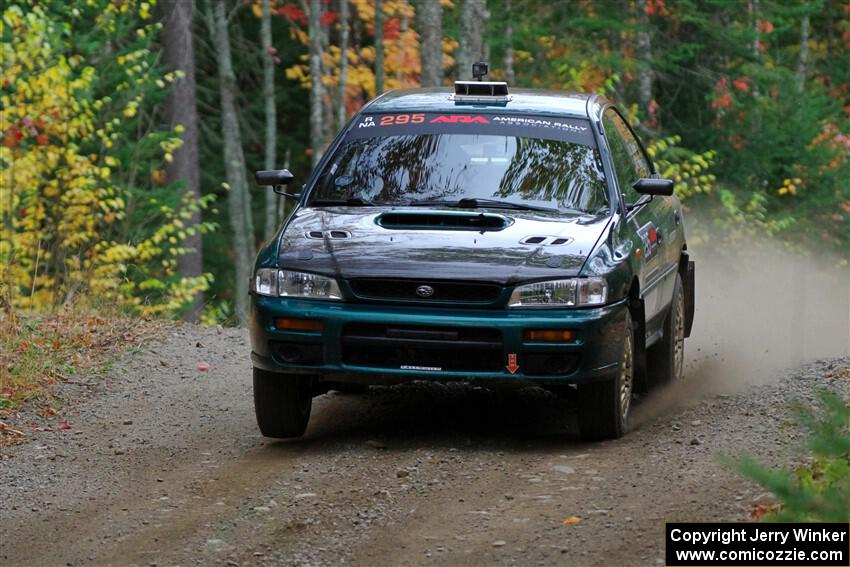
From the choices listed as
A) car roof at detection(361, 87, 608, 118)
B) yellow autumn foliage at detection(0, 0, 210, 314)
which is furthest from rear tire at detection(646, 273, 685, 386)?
yellow autumn foliage at detection(0, 0, 210, 314)

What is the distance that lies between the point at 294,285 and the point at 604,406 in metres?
1.80

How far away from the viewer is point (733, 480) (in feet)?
23.5

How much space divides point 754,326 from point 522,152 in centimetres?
729

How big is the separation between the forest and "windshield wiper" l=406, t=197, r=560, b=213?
5201mm

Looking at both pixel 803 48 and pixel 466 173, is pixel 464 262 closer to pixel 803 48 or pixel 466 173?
pixel 466 173

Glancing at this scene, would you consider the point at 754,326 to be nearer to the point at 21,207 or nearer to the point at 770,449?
the point at 770,449

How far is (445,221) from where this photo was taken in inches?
331

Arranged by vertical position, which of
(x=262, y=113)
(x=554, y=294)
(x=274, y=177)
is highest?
(x=274, y=177)

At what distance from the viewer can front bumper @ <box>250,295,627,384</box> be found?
7.82 meters

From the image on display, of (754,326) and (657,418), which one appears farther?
(754,326)

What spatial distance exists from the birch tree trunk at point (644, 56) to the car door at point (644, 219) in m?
14.4

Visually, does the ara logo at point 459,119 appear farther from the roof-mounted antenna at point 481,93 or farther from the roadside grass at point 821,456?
the roadside grass at point 821,456

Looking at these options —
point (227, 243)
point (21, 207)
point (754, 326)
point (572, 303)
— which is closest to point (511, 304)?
point (572, 303)

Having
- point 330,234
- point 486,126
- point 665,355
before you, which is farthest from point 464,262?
point 665,355
